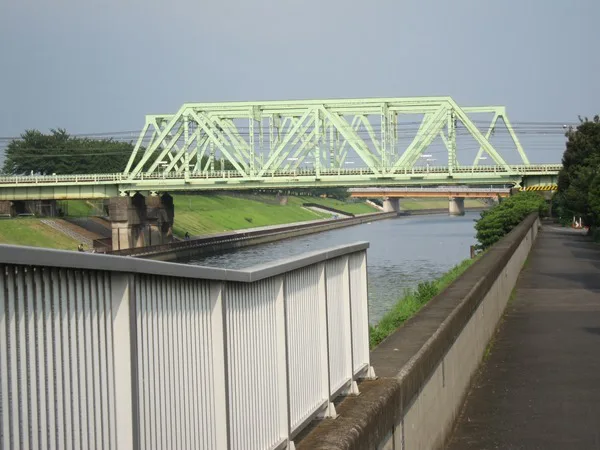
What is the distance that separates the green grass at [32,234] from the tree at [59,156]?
41.7 m

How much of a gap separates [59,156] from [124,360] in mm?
137349

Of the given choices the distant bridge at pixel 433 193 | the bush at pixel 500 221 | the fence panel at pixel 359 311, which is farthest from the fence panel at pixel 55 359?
the distant bridge at pixel 433 193

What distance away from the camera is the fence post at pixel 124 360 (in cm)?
414

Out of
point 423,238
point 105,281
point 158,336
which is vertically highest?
point 105,281

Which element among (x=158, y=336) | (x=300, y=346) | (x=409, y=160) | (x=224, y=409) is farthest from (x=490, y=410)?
(x=409, y=160)

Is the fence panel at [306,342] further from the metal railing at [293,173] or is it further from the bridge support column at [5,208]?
the bridge support column at [5,208]

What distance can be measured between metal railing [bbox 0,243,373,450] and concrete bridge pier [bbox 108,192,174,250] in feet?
303

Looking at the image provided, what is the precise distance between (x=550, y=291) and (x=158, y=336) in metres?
25.8

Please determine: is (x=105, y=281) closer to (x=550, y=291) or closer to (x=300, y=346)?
(x=300, y=346)

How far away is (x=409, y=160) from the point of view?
10794 centimetres

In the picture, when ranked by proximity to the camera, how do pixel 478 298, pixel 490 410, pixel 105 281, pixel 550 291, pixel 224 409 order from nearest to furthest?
pixel 105 281 → pixel 224 409 → pixel 490 410 → pixel 478 298 → pixel 550 291

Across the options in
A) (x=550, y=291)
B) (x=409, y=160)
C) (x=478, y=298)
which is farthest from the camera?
(x=409, y=160)

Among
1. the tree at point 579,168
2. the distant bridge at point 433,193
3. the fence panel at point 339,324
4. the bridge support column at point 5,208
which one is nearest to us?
the fence panel at point 339,324

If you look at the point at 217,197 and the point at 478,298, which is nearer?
the point at 478,298
